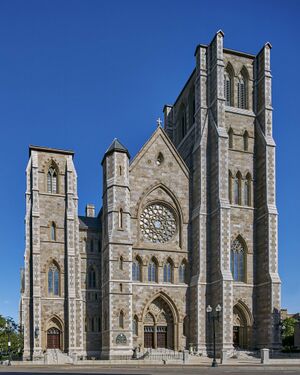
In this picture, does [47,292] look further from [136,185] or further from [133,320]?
[136,185]

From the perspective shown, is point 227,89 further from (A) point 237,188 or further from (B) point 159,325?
(B) point 159,325

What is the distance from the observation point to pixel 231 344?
43.1 metres

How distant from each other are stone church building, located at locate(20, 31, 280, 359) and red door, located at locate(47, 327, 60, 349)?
9 cm

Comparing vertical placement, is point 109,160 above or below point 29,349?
above

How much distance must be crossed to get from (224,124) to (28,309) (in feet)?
84.0

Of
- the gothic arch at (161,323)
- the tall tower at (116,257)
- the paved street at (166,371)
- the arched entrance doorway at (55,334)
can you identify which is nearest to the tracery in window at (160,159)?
the tall tower at (116,257)

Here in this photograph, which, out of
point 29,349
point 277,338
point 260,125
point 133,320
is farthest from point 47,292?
point 260,125

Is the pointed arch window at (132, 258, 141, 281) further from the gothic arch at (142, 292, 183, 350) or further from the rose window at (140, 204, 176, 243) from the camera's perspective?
the rose window at (140, 204, 176, 243)

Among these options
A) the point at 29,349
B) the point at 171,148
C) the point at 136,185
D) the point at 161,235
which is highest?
the point at 171,148

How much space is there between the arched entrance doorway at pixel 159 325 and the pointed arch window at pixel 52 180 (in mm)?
14660

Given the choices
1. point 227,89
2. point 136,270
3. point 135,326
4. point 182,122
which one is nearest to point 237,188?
point 227,89

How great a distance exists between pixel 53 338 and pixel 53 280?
17.1 ft

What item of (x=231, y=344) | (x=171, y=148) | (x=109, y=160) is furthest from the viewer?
(x=171, y=148)

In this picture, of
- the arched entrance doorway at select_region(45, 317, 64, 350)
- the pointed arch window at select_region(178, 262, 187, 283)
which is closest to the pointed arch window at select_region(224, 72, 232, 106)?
the pointed arch window at select_region(178, 262, 187, 283)
